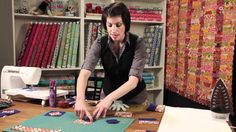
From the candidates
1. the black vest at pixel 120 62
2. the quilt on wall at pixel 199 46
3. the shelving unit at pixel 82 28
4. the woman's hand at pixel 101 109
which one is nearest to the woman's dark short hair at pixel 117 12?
the black vest at pixel 120 62

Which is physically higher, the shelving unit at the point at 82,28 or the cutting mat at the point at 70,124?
the shelving unit at the point at 82,28

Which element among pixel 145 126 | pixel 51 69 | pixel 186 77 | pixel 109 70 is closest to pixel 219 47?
pixel 186 77

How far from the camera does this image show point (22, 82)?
1.84 meters

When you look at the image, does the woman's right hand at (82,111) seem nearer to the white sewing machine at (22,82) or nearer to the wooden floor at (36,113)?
the wooden floor at (36,113)

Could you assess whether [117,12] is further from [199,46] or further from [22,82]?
[199,46]

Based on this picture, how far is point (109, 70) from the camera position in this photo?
68.7 inches

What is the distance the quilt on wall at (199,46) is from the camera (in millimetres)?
2053

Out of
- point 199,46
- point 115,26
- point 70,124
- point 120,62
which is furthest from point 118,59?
point 199,46

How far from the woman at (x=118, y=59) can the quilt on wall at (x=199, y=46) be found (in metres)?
0.79

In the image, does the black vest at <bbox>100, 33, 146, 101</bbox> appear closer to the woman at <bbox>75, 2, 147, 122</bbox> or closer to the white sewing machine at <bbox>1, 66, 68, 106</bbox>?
the woman at <bbox>75, 2, 147, 122</bbox>

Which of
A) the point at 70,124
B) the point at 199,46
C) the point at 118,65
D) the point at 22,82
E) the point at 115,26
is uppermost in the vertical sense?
the point at 115,26

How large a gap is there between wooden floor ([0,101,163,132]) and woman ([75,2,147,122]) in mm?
141

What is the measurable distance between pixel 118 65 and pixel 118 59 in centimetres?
4

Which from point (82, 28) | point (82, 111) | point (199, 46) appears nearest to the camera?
point (82, 111)
